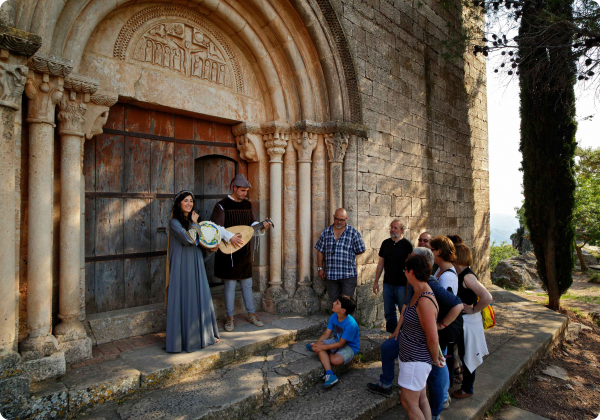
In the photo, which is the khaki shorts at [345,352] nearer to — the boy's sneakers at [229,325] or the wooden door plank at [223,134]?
the boy's sneakers at [229,325]

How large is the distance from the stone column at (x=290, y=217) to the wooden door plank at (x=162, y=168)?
1.43m

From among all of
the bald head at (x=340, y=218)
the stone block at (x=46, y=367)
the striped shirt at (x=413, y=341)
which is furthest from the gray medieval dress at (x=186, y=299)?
the striped shirt at (x=413, y=341)

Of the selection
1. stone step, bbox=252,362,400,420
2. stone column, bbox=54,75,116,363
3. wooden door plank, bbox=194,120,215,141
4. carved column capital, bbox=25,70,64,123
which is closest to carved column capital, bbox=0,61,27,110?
carved column capital, bbox=25,70,64,123

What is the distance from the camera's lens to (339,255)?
4.39 m

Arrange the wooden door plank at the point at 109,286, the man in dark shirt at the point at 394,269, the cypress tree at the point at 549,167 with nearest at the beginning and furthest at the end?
the wooden door plank at the point at 109,286, the man in dark shirt at the point at 394,269, the cypress tree at the point at 549,167

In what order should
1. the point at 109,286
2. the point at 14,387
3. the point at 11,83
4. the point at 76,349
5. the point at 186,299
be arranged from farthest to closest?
1. the point at 109,286
2. the point at 186,299
3. the point at 76,349
4. the point at 11,83
5. the point at 14,387

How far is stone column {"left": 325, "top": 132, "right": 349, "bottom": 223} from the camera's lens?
4.80 meters

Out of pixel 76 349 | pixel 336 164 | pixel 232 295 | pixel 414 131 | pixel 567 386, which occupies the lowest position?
pixel 567 386

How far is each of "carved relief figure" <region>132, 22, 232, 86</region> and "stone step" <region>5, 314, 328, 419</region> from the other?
290cm

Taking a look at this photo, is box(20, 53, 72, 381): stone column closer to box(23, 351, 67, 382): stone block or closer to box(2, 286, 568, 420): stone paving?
box(23, 351, 67, 382): stone block

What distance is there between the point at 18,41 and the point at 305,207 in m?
3.26

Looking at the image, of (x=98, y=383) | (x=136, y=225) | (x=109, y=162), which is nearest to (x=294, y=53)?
(x=109, y=162)

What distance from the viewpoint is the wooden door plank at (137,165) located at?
3811 mm

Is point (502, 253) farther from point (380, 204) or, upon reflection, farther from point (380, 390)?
point (380, 390)
